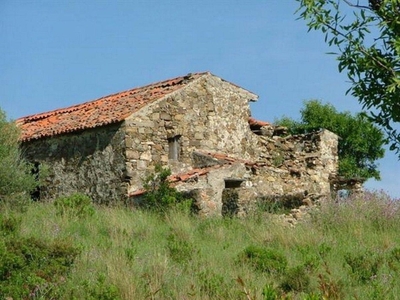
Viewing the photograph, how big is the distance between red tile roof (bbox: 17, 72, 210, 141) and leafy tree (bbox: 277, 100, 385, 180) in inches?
679

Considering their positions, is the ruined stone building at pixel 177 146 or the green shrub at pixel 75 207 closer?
the green shrub at pixel 75 207

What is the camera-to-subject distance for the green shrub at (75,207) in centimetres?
1681

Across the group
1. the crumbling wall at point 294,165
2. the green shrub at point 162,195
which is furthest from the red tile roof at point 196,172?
the crumbling wall at point 294,165

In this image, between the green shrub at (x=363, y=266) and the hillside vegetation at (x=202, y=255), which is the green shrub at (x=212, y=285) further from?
the green shrub at (x=363, y=266)

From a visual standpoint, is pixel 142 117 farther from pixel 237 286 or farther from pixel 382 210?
pixel 237 286

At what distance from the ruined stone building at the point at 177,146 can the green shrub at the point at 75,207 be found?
4.07 meters

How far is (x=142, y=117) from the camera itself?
2370cm

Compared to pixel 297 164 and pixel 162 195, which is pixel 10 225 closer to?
pixel 162 195

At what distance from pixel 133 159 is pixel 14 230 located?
1001 centimetres

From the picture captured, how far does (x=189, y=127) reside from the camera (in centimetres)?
2506

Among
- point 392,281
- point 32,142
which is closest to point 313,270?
point 392,281

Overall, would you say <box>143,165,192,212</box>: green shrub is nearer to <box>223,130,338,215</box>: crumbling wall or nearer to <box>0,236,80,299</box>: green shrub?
<box>223,130,338,215</box>: crumbling wall

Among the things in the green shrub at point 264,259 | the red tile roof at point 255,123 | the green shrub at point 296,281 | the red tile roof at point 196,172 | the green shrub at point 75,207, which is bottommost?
the green shrub at point 296,281

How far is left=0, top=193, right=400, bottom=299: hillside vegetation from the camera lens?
9.80 metres
